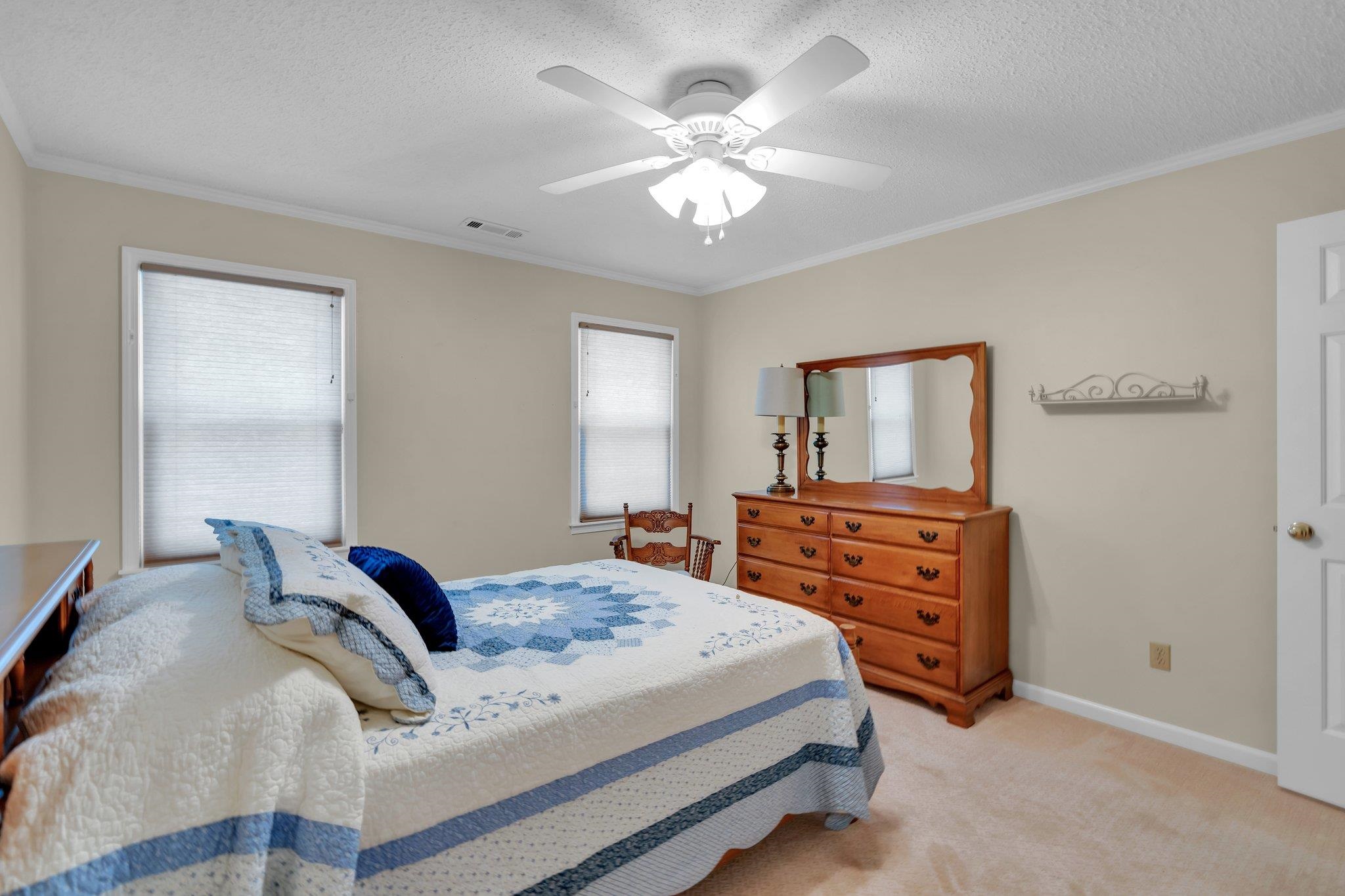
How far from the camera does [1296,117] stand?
236 centimetres

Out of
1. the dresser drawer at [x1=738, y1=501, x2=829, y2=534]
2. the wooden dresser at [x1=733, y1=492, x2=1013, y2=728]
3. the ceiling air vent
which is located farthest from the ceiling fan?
the dresser drawer at [x1=738, y1=501, x2=829, y2=534]

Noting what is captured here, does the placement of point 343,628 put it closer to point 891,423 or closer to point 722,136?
point 722,136

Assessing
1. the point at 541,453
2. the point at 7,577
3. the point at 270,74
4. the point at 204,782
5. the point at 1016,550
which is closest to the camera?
the point at 204,782

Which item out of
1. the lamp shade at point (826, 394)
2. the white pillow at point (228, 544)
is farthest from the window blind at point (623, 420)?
the white pillow at point (228, 544)

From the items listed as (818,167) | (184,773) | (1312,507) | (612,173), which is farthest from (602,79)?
(1312,507)

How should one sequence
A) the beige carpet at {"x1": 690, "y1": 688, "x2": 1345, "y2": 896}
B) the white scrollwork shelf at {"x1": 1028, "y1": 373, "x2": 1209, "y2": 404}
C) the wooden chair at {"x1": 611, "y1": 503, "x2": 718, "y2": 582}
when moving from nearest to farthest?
the beige carpet at {"x1": 690, "y1": 688, "x2": 1345, "y2": 896}
the white scrollwork shelf at {"x1": 1028, "y1": 373, "x2": 1209, "y2": 404}
the wooden chair at {"x1": 611, "y1": 503, "x2": 718, "y2": 582}

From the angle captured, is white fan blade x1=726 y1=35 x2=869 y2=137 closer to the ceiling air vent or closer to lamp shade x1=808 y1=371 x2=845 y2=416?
the ceiling air vent

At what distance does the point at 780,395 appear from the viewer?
13.4 ft

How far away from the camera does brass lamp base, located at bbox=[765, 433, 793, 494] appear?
405 centimetres

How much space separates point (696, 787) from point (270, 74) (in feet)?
8.53

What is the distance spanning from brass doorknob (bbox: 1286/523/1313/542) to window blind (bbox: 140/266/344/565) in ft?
13.9

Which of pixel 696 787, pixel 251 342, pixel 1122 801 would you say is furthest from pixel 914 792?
pixel 251 342

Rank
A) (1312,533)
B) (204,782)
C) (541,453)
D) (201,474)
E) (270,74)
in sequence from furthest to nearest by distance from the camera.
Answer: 1. (541,453)
2. (201,474)
3. (1312,533)
4. (270,74)
5. (204,782)

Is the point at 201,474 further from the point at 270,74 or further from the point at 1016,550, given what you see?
the point at 1016,550
